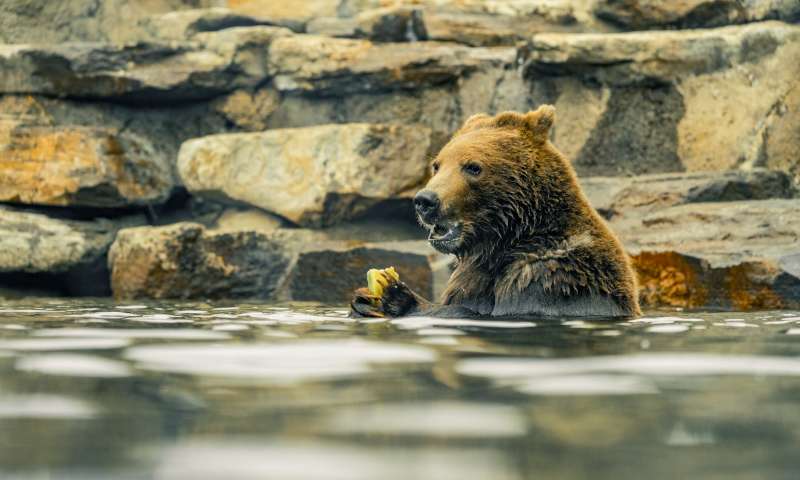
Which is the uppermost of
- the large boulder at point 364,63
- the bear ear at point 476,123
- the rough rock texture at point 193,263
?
the large boulder at point 364,63

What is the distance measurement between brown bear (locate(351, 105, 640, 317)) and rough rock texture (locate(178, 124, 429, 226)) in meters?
3.14

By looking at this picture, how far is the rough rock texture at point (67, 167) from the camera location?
816cm

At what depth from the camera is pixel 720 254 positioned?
635 cm

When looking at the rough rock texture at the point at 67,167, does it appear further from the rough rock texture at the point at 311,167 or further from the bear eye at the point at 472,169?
the bear eye at the point at 472,169

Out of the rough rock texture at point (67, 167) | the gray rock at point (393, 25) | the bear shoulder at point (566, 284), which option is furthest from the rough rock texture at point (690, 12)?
the bear shoulder at point (566, 284)

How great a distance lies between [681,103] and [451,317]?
4.43 metres

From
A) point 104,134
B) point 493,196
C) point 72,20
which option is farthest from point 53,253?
point 493,196

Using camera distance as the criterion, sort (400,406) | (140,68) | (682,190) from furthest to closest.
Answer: (140,68), (682,190), (400,406)

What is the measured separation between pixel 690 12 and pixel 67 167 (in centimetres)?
548

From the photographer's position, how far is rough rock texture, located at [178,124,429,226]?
318 inches

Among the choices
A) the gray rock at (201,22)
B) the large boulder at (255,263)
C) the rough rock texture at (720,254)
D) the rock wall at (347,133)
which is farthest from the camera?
the gray rock at (201,22)

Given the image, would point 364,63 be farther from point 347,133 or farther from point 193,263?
point 193,263

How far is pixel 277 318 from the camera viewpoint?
181 inches

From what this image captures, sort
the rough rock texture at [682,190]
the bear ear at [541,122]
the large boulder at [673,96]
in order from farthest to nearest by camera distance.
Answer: the large boulder at [673,96] < the rough rock texture at [682,190] < the bear ear at [541,122]
